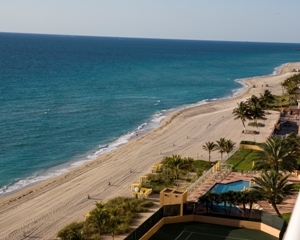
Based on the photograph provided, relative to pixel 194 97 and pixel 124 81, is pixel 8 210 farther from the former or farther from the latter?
pixel 124 81

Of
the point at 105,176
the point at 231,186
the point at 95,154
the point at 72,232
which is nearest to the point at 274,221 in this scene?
the point at 72,232

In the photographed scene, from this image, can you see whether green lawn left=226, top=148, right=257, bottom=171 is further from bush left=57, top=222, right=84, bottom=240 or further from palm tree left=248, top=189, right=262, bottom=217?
bush left=57, top=222, right=84, bottom=240

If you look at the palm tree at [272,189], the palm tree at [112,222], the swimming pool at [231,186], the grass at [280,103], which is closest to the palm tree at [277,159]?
the swimming pool at [231,186]

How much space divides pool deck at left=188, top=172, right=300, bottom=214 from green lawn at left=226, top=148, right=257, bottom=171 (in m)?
1.84

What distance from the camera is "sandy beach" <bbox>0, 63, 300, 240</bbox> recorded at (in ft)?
87.7

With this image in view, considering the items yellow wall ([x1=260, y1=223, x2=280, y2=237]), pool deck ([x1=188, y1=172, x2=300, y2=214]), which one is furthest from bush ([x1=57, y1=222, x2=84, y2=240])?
yellow wall ([x1=260, y1=223, x2=280, y2=237])

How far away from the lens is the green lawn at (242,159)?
112ft

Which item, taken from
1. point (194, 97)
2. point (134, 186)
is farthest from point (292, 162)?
point (194, 97)

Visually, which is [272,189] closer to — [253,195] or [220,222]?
[253,195]

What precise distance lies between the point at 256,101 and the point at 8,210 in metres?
34.2

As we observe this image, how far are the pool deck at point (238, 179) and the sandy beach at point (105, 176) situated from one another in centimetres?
559

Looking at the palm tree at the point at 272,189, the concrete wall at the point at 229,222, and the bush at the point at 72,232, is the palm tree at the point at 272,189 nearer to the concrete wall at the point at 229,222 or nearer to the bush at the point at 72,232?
the concrete wall at the point at 229,222

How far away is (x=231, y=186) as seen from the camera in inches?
1163

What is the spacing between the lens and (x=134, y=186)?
30734 mm
